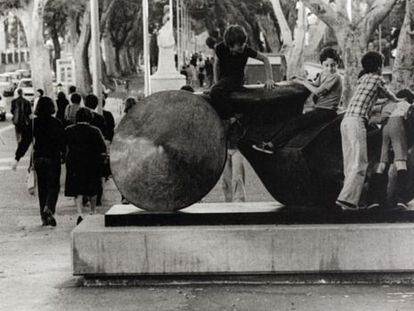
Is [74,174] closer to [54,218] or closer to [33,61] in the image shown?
[54,218]

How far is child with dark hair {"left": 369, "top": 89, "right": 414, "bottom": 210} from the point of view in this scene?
10.3 metres

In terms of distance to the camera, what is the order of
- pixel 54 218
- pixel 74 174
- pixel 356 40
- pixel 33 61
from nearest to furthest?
1. pixel 74 174
2. pixel 54 218
3. pixel 356 40
4. pixel 33 61

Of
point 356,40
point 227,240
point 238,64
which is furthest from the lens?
point 356,40

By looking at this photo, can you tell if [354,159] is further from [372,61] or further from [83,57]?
[83,57]

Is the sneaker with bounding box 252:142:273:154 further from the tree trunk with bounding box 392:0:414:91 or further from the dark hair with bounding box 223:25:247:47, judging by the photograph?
the tree trunk with bounding box 392:0:414:91

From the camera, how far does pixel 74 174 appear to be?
45.4 ft

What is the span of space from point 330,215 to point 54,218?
5505 mm

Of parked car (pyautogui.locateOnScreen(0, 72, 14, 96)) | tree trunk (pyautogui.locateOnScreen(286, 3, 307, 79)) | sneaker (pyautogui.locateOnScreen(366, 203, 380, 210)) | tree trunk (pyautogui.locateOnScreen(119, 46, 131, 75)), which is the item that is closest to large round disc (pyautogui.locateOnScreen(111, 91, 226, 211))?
sneaker (pyautogui.locateOnScreen(366, 203, 380, 210))

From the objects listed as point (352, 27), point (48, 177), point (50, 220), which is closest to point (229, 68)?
point (48, 177)

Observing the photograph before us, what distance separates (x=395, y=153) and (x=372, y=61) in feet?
2.93

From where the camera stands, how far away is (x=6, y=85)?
62.2m

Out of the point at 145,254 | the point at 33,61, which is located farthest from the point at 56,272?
the point at 33,61

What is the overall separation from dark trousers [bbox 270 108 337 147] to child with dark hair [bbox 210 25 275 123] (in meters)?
0.41

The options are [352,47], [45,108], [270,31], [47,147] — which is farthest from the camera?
[270,31]
